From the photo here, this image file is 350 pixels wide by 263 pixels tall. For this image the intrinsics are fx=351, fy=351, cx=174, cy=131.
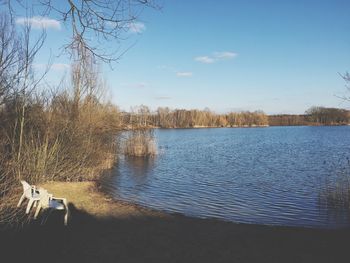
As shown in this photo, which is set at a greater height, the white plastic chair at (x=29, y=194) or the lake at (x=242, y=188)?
the white plastic chair at (x=29, y=194)

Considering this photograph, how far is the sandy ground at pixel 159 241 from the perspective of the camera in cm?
584

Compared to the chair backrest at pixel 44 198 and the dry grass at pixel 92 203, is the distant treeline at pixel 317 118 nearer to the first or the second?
the dry grass at pixel 92 203

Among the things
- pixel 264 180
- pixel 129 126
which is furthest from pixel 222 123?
pixel 264 180

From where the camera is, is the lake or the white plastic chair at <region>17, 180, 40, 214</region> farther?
the lake

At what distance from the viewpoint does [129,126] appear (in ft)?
80.5

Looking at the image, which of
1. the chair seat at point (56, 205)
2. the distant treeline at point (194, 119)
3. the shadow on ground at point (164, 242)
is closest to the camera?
the shadow on ground at point (164, 242)

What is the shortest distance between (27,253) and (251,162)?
17176mm

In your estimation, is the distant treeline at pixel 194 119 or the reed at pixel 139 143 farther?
the distant treeline at pixel 194 119

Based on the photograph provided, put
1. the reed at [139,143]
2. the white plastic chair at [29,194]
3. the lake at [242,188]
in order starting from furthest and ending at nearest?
the reed at [139,143], the lake at [242,188], the white plastic chair at [29,194]

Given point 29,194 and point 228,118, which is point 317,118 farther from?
point 29,194

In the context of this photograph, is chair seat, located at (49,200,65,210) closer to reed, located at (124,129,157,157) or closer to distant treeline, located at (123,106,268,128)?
reed, located at (124,129,157,157)

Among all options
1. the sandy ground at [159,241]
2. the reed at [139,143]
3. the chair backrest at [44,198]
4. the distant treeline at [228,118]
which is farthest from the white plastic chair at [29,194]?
the distant treeline at [228,118]

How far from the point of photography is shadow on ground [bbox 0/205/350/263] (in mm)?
5840

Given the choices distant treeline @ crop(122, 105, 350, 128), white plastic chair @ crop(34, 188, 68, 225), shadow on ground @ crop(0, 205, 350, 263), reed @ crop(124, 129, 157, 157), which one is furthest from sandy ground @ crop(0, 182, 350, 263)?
distant treeline @ crop(122, 105, 350, 128)
